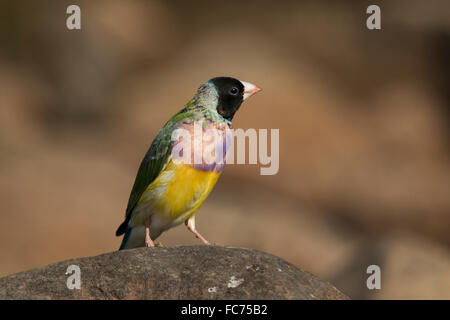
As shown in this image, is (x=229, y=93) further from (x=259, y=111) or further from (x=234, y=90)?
(x=259, y=111)

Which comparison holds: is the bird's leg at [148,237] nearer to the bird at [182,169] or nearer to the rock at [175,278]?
the bird at [182,169]

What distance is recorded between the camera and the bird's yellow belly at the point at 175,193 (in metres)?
5.22

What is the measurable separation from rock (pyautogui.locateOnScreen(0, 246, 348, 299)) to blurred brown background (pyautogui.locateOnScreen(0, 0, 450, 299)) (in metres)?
6.05

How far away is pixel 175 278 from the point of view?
4.45 m

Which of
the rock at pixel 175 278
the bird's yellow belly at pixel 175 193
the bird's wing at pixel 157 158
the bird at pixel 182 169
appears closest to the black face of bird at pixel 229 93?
the bird at pixel 182 169

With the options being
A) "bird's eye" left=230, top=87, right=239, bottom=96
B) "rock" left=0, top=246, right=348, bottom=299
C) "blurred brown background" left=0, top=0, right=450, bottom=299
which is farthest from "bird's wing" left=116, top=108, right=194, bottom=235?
"blurred brown background" left=0, top=0, right=450, bottom=299

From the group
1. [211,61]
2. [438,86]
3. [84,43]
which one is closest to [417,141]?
[438,86]

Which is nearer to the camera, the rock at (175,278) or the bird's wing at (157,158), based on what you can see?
the rock at (175,278)

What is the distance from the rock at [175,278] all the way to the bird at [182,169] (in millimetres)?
623

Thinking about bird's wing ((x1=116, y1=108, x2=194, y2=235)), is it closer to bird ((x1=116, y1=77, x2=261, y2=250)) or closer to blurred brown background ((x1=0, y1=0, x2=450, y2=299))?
bird ((x1=116, y1=77, x2=261, y2=250))

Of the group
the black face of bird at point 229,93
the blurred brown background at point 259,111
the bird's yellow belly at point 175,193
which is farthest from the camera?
the blurred brown background at point 259,111

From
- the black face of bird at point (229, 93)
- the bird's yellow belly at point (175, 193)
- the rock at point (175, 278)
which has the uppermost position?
the black face of bird at point (229, 93)

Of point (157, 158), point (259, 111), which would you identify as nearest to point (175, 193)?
point (157, 158)
